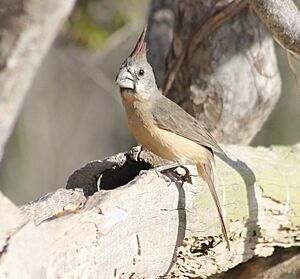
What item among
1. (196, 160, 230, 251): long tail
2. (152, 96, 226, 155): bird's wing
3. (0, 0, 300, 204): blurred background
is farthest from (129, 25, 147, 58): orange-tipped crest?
(0, 0, 300, 204): blurred background

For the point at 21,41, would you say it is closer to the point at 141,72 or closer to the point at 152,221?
the point at 152,221

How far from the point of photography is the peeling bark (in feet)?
8.32

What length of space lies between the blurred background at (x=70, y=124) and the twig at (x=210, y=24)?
2.98 m

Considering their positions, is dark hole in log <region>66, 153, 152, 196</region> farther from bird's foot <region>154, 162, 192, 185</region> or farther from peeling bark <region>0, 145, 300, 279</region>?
bird's foot <region>154, 162, 192, 185</region>

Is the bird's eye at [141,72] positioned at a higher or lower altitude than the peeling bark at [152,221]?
higher

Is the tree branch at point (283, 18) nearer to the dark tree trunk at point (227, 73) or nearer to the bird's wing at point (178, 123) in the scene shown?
the bird's wing at point (178, 123)

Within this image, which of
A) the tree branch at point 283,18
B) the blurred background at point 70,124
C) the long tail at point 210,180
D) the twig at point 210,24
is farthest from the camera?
the blurred background at point 70,124

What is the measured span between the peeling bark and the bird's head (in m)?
0.31

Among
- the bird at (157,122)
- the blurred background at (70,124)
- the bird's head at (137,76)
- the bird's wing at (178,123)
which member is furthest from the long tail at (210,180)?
the blurred background at (70,124)

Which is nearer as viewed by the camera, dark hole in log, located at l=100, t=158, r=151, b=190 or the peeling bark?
the peeling bark

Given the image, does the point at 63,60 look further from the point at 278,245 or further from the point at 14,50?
the point at 14,50

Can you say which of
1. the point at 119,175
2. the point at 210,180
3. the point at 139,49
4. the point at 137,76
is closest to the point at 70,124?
the point at 137,76

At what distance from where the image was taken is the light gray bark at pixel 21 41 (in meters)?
1.87

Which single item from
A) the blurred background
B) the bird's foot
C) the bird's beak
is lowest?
the blurred background
